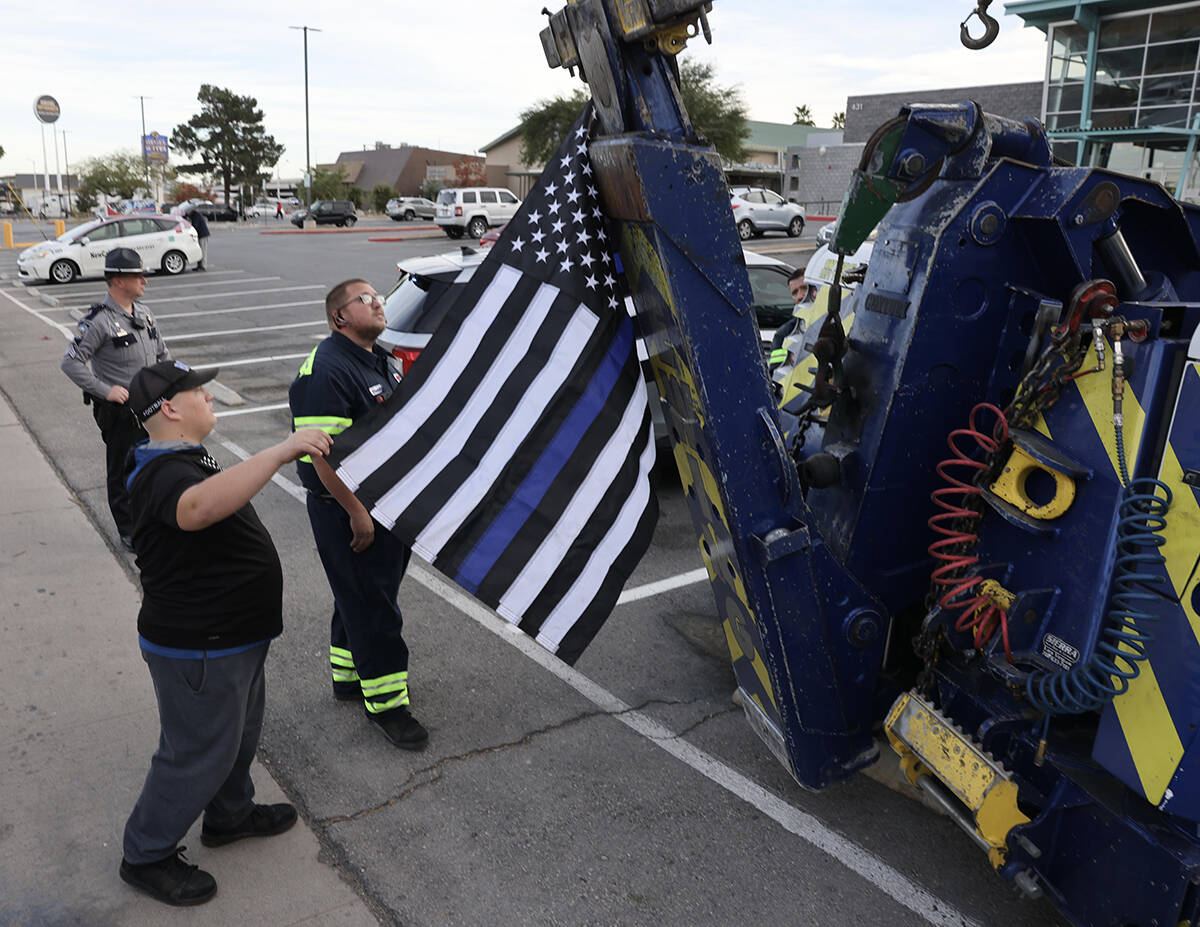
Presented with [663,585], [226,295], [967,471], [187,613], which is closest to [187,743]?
[187,613]

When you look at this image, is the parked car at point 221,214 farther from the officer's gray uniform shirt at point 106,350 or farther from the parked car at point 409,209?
the officer's gray uniform shirt at point 106,350

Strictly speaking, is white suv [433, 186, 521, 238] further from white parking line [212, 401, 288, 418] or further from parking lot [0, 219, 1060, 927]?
parking lot [0, 219, 1060, 927]

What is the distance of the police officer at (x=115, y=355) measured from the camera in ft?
19.2

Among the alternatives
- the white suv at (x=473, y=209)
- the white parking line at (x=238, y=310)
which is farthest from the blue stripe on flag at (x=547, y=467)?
the white suv at (x=473, y=209)

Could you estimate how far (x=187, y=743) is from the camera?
3035mm

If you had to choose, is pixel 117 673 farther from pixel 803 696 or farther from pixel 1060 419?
pixel 1060 419

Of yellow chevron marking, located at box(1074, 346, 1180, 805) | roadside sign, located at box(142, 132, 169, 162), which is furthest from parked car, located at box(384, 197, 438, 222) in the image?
yellow chevron marking, located at box(1074, 346, 1180, 805)

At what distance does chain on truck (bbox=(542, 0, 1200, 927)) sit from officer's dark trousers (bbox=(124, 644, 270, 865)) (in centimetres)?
170

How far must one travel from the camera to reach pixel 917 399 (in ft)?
10.1

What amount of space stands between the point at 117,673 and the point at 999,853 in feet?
13.2

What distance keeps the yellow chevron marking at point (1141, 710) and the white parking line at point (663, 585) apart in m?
3.21

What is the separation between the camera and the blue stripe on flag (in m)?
3.08

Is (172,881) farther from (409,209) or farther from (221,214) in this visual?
(221,214)

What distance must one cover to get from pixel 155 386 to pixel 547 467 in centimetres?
125
